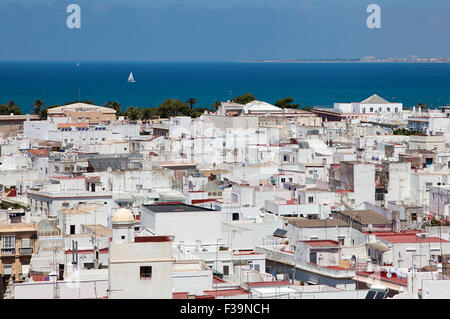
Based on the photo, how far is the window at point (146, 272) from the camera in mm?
7700

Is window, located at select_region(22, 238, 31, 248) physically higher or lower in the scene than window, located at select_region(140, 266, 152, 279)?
lower

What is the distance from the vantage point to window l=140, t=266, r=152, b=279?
25.3ft

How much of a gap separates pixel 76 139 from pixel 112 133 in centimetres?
120

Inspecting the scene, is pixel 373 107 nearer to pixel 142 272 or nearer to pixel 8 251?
pixel 8 251

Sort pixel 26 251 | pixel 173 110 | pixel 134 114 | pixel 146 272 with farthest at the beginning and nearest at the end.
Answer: pixel 173 110 → pixel 134 114 → pixel 26 251 → pixel 146 272

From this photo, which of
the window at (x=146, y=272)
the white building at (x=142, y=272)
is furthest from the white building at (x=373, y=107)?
the window at (x=146, y=272)

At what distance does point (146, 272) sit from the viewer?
304 inches

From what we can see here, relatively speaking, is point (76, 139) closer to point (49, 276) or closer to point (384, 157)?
point (384, 157)

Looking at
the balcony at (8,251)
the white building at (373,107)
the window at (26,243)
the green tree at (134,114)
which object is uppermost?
the white building at (373,107)

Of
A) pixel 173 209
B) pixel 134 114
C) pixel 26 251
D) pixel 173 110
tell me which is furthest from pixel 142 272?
pixel 173 110

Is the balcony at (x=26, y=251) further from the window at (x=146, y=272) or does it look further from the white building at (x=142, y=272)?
the window at (x=146, y=272)

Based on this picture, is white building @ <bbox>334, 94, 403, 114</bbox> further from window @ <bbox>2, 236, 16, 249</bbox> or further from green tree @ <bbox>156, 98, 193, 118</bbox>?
window @ <bbox>2, 236, 16, 249</bbox>

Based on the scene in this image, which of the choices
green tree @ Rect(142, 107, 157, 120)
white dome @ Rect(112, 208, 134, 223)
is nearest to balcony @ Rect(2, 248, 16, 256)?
white dome @ Rect(112, 208, 134, 223)
